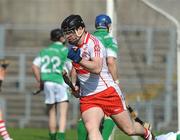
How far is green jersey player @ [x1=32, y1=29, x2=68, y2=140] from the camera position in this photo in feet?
49.2

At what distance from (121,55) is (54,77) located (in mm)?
9316

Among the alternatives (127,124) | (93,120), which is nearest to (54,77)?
(127,124)

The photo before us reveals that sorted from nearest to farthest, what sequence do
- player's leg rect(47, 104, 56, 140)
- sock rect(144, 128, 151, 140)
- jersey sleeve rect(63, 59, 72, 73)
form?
sock rect(144, 128, 151, 140), jersey sleeve rect(63, 59, 72, 73), player's leg rect(47, 104, 56, 140)

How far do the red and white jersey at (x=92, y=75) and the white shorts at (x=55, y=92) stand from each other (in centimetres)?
485

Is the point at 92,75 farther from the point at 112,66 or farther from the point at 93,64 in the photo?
the point at 112,66

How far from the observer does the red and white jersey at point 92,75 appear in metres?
9.91

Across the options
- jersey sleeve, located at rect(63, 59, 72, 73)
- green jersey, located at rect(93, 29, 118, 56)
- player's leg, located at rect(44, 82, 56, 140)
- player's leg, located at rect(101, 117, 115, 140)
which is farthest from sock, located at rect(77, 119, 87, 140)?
player's leg, located at rect(44, 82, 56, 140)

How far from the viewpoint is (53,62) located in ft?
49.6

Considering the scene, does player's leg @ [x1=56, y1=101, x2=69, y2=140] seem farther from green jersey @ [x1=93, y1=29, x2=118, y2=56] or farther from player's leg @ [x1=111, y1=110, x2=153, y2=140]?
player's leg @ [x1=111, y1=110, x2=153, y2=140]

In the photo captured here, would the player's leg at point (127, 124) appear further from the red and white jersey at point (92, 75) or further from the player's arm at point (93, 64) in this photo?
the player's arm at point (93, 64)

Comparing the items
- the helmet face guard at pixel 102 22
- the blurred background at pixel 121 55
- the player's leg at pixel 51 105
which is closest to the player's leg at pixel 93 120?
the helmet face guard at pixel 102 22

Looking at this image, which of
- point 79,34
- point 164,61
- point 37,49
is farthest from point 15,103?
point 79,34

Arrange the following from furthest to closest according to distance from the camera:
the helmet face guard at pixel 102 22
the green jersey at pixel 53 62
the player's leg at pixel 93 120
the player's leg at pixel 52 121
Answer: the green jersey at pixel 53 62, the player's leg at pixel 52 121, the helmet face guard at pixel 102 22, the player's leg at pixel 93 120

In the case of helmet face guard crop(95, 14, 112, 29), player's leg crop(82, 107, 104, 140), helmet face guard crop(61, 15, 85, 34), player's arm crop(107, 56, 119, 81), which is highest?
helmet face guard crop(61, 15, 85, 34)
